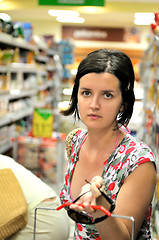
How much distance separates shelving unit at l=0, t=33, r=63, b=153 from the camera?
4730 millimetres

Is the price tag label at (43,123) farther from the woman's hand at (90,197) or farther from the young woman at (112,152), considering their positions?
the woman's hand at (90,197)

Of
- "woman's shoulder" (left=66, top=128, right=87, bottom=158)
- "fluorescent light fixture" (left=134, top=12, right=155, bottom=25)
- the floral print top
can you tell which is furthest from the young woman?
"fluorescent light fixture" (left=134, top=12, right=155, bottom=25)

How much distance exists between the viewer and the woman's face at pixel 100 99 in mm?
1198

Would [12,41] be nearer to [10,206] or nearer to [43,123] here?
[43,123]

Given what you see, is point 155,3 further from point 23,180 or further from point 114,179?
point 114,179

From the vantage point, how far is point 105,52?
4.25 ft

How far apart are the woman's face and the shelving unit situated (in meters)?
3.43

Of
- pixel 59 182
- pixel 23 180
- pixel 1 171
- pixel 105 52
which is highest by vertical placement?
pixel 105 52

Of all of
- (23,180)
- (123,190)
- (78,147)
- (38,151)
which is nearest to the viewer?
(123,190)

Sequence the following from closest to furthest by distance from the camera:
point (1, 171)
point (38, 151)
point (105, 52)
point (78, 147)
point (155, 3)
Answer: point (105, 52), point (78, 147), point (1, 171), point (38, 151), point (155, 3)

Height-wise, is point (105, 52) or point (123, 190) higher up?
point (105, 52)

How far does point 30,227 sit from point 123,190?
3.38 feet

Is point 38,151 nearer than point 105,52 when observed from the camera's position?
No

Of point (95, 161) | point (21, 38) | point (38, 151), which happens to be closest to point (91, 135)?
point (95, 161)
